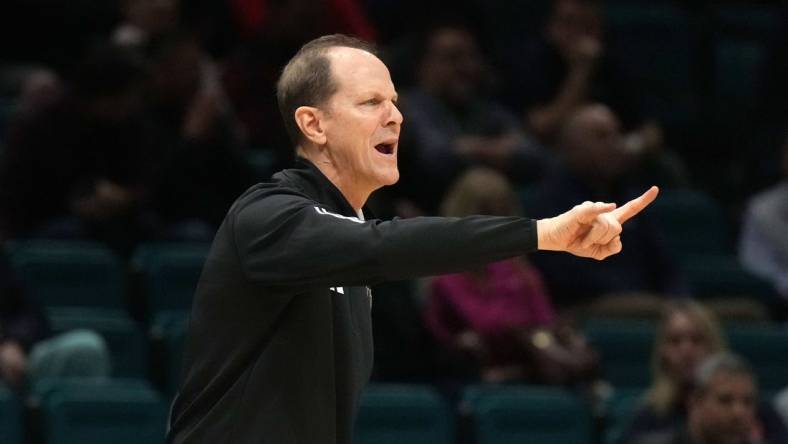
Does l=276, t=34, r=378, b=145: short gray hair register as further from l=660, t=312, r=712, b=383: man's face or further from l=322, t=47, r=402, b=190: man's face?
l=660, t=312, r=712, b=383: man's face

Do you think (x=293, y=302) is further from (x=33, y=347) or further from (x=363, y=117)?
(x=33, y=347)

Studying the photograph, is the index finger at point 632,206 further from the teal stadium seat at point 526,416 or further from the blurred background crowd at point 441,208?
the teal stadium seat at point 526,416

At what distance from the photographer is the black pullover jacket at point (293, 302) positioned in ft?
8.91

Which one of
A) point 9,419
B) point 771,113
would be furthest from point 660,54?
point 9,419

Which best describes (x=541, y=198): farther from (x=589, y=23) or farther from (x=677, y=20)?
(x=677, y=20)

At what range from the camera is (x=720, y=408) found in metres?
6.18

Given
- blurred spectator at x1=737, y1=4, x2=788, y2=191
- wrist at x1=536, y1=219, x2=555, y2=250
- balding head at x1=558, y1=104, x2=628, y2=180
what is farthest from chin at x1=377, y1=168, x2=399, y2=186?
blurred spectator at x1=737, y1=4, x2=788, y2=191

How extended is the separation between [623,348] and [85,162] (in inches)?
98.7

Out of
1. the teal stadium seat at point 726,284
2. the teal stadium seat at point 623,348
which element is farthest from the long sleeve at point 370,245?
the teal stadium seat at point 726,284

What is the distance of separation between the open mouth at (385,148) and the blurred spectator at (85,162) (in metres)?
3.94

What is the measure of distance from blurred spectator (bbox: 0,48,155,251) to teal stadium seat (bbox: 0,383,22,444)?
1.43 metres

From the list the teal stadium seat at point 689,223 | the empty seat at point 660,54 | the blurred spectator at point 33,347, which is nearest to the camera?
the blurred spectator at point 33,347

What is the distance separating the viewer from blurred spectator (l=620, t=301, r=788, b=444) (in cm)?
630

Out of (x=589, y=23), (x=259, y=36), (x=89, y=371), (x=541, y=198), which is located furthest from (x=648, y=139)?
(x=89, y=371)
